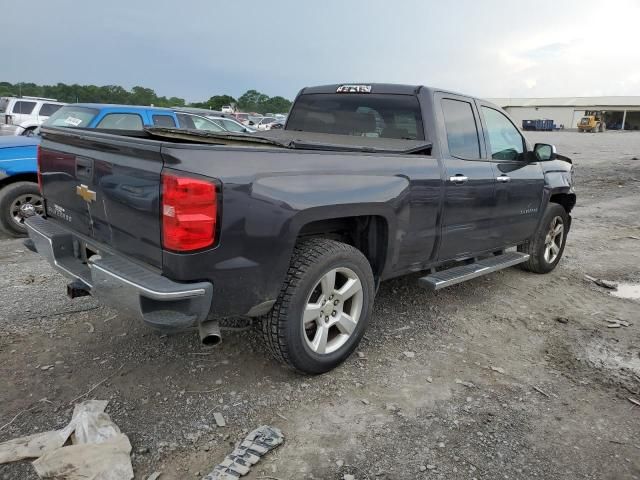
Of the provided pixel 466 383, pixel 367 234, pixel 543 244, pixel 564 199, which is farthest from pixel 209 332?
pixel 564 199

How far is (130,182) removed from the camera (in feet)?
8.54

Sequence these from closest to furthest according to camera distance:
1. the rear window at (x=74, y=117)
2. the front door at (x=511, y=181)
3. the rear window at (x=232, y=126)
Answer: the front door at (x=511, y=181) < the rear window at (x=74, y=117) < the rear window at (x=232, y=126)

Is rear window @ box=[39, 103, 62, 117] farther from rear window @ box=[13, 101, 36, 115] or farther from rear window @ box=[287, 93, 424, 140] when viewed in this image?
rear window @ box=[287, 93, 424, 140]

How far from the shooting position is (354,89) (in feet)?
14.5

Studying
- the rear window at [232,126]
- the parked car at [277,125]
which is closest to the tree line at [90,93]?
the parked car at [277,125]

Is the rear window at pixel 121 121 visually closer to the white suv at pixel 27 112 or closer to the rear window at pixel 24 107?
the white suv at pixel 27 112

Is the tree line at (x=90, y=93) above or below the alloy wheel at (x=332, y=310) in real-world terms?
above

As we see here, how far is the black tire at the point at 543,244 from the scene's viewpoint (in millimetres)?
5367

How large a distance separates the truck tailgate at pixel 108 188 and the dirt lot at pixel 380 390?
0.89 meters

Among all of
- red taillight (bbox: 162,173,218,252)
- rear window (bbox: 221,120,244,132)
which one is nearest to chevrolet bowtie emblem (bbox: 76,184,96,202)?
red taillight (bbox: 162,173,218,252)

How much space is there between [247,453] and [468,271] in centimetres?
249

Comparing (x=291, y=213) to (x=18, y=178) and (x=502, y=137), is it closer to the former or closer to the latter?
(x=502, y=137)

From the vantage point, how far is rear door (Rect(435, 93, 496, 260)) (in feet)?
12.8

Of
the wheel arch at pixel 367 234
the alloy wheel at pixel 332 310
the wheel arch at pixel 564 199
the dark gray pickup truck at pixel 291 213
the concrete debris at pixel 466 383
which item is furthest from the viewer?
the wheel arch at pixel 564 199
